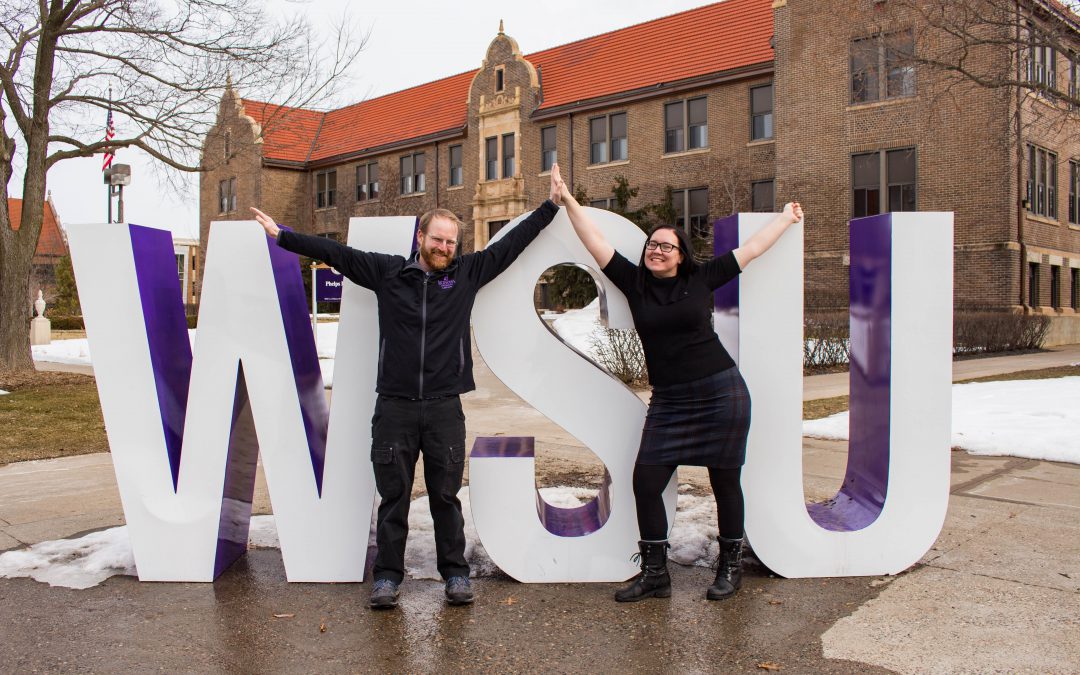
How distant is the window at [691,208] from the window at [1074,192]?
1040 centimetres

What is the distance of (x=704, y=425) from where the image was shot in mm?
3738

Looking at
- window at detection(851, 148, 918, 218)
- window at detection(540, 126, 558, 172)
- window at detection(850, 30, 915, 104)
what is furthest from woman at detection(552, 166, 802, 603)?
window at detection(540, 126, 558, 172)

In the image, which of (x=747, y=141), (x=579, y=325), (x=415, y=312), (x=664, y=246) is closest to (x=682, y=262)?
(x=664, y=246)

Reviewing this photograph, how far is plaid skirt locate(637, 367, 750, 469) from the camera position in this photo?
147 inches

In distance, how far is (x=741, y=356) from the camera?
13.4ft

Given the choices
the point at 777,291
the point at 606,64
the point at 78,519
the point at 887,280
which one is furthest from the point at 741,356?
the point at 606,64

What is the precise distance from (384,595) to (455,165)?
32548 mm

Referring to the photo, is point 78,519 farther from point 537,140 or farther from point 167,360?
point 537,140

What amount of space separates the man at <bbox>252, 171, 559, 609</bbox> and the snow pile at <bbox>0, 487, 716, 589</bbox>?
0.38m

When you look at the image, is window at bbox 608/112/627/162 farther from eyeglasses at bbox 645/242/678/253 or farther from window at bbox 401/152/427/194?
eyeglasses at bbox 645/242/678/253

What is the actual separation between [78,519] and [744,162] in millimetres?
23444

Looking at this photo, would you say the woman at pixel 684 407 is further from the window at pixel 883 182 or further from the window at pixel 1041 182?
the window at pixel 1041 182

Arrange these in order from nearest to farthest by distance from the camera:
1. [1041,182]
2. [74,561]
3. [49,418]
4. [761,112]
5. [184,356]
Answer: [74,561] < [184,356] < [49,418] < [1041,182] < [761,112]

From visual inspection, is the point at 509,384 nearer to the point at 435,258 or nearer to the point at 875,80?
the point at 435,258
